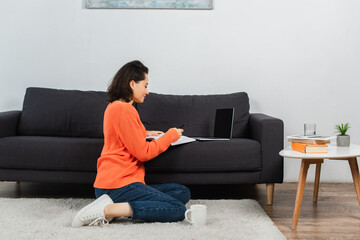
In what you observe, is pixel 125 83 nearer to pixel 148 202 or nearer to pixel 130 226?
pixel 148 202

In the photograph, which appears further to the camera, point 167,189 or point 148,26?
point 148,26

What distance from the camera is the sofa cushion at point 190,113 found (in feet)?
10.0

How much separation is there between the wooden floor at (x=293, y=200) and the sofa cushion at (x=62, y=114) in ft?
1.46

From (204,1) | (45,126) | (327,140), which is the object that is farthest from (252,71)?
(45,126)

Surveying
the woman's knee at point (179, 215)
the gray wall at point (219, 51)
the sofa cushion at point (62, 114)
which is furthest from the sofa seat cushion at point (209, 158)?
the gray wall at point (219, 51)

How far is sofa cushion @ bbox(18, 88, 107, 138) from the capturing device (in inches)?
122

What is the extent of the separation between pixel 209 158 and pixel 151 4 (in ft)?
5.18

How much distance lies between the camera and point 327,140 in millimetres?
2201

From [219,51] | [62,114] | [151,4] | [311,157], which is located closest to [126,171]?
[311,157]

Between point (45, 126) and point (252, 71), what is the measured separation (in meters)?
1.77

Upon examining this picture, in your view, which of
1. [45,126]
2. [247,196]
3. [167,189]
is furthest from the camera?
[45,126]

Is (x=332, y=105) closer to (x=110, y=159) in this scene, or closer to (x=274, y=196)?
(x=274, y=196)

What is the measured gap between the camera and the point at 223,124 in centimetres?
290

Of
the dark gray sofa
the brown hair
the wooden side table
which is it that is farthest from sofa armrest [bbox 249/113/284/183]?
the brown hair
